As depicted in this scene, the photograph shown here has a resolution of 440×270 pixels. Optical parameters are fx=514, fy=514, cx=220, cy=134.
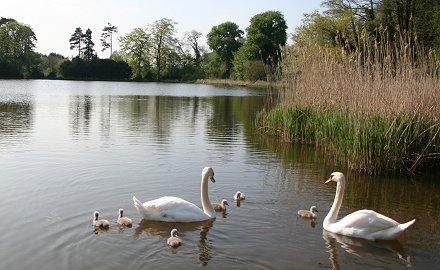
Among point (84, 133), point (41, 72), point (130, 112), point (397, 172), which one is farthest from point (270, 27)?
point (397, 172)

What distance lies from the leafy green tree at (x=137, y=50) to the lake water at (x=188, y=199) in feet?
272

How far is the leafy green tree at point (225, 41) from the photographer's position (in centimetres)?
10406

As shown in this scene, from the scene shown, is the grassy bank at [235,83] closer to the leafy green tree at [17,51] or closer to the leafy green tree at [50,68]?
the leafy green tree at [50,68]

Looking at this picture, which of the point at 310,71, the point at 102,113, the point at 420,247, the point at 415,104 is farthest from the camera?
the point at 102,113

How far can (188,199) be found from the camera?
10.6m

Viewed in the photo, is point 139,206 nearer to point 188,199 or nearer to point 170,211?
point 170,211

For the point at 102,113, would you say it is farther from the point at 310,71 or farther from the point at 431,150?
the point at 431,150

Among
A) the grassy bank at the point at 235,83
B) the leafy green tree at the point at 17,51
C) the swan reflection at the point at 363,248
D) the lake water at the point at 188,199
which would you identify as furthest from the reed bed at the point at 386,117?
the leafy green tree at the point at 17,51

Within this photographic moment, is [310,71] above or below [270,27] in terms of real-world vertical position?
below

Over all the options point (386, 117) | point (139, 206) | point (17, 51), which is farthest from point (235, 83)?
point (139, 206)

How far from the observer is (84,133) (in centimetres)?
2028

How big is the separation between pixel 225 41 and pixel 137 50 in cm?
1794

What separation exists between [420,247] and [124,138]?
1282 centimetres

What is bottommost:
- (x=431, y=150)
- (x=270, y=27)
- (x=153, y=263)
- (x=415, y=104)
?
(x=153, y=263)
